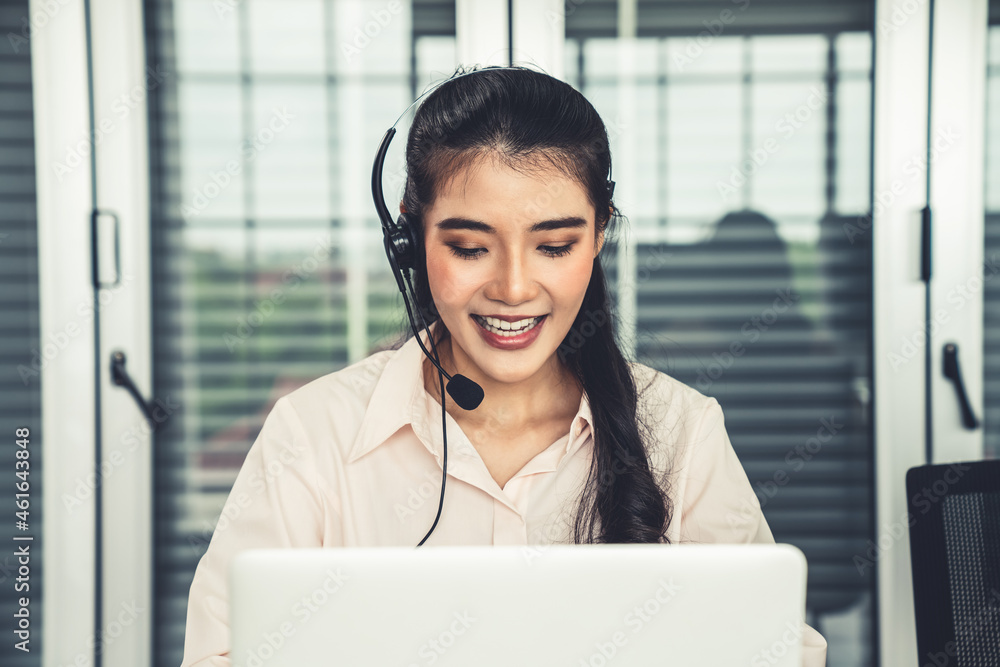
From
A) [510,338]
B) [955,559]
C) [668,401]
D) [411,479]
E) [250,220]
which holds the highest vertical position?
[250,220]

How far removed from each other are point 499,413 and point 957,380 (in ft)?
3.79

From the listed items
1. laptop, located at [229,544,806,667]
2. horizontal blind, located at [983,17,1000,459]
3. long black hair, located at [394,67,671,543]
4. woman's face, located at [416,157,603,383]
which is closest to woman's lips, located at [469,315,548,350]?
woman's face, located at [416,157,603,383]

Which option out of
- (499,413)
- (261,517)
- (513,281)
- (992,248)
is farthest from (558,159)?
(992,248)

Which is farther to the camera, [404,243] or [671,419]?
[671,419]

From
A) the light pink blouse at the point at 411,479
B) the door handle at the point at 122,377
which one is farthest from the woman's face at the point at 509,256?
the door handle at the point at 122,377

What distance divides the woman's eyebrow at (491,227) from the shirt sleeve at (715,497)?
1.37 ft

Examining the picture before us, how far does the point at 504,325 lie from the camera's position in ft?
3.40

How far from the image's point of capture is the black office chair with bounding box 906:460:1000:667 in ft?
3.29

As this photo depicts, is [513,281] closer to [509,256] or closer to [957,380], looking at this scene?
[509,256]

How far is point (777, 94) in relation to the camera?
1.70 meters

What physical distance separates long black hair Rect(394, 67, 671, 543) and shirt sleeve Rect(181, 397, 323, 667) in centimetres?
30

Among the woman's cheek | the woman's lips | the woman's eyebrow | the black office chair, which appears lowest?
the black office chair

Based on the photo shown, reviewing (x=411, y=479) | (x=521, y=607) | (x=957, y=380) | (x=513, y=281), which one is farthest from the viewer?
(x=957, y=380)

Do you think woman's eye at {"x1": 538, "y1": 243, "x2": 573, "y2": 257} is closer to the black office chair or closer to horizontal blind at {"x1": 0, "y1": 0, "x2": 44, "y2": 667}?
the black office chair
